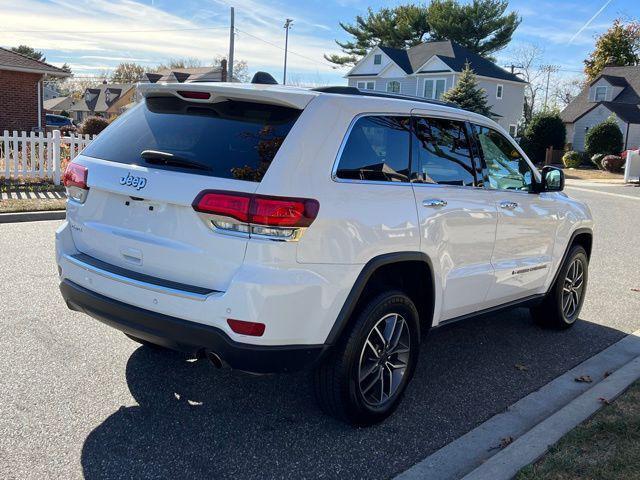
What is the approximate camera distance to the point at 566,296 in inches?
227

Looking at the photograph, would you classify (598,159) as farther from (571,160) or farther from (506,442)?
(506,442)

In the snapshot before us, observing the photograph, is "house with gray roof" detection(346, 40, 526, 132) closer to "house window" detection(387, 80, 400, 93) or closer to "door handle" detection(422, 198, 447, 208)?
"house window" detection(387, 80, 400, 93)

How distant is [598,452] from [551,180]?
2426 millimetres

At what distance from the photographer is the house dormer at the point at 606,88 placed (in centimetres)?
4903

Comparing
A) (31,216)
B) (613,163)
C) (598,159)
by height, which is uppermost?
(598,159)

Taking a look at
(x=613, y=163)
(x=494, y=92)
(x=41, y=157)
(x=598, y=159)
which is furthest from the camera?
(x=494, y=92)

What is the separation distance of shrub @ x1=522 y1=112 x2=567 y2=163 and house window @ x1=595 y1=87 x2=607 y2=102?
10075 millimetres

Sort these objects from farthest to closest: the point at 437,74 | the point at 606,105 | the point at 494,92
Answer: the point at 494,92, the point at 606,105, the point at 437,74

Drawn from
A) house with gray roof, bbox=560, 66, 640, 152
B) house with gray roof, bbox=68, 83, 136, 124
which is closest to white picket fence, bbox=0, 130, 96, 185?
house with gray roof, bbox=560, 66, 640, 152

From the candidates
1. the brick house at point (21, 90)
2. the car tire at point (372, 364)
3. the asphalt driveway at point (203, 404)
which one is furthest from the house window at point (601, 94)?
the car tire at point (372, 364)

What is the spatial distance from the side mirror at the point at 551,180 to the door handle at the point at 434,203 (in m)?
1.54

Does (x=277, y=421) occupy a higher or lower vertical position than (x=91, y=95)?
lower

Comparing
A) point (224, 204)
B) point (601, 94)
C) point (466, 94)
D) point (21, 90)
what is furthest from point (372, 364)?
point (601, 94)

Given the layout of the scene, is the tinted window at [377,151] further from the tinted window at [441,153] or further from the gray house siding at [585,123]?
the gray house siding at [585,123]
